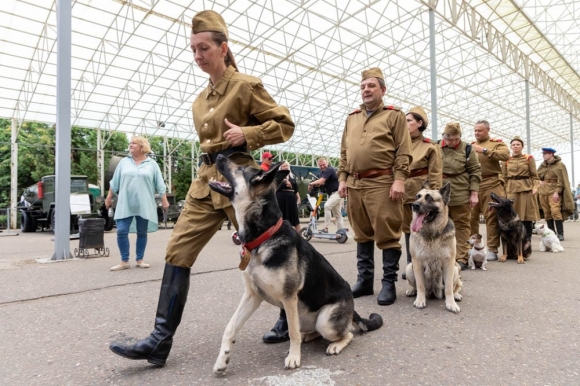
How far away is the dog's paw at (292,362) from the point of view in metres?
2.07

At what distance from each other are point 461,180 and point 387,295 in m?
2.27

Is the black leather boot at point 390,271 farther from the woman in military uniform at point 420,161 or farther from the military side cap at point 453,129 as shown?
the military side cap at point 453,129

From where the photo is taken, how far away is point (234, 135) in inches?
80.8

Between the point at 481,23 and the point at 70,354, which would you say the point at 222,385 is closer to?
the point at 70,354

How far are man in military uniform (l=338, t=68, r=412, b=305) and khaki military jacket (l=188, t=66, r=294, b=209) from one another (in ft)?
4.57

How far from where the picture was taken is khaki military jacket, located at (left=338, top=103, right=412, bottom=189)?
343 centimetres

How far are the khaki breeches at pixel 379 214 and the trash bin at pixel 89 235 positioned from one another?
4.89 metres

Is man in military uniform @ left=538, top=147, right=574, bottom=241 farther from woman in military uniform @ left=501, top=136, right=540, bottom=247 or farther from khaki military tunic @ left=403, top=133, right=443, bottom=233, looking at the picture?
khaki military tunic @ left=403, top=133, right=443, bottom=233

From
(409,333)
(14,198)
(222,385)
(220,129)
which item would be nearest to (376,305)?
(409,333)

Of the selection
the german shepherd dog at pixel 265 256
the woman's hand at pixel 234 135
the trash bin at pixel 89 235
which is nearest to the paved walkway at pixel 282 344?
the german shepherd dog at pixel 265 256

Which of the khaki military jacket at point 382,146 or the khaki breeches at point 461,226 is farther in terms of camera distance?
the khaki breeches at point 461,226

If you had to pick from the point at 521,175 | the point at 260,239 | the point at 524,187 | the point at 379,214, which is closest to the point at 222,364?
the point at 260,239

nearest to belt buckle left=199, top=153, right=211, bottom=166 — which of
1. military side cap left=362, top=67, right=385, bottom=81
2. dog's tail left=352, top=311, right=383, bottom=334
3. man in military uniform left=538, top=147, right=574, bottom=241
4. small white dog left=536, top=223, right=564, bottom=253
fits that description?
dog's tail left=352, top=311, right=383, bottom=334

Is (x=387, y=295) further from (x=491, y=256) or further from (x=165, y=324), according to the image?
(x=491, y=256)
